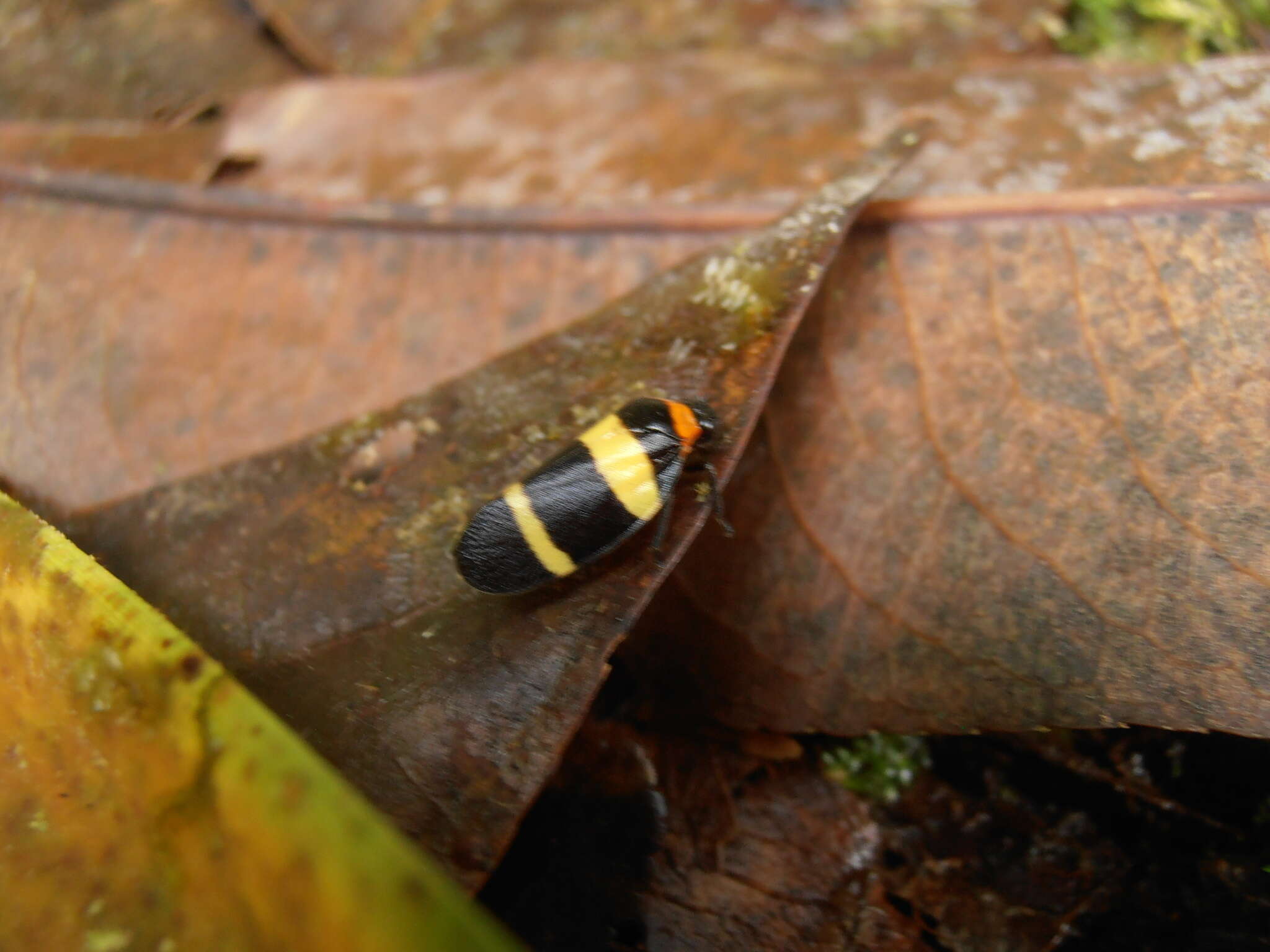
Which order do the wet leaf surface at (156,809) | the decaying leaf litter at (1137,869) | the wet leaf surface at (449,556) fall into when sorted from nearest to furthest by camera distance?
1. the wet leaf surface at (156,809)
2. the wet leaf surface at (449,556)
3. the decaying leaf litter at (1137,869)

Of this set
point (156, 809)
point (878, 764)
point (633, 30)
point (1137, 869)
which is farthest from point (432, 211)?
point (1137, 869)

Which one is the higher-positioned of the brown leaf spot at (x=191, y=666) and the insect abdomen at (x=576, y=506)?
the brown leaf spot at (x=191, y=666)

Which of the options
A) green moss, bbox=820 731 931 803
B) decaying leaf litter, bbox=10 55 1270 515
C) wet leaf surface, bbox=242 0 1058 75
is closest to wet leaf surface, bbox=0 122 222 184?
decaying leaf litter, bbox=10 55 1270 515

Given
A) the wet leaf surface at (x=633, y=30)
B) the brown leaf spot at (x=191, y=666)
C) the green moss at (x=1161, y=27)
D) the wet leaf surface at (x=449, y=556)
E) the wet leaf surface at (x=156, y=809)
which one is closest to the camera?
the wet leaf surface at (x=156, y=809)

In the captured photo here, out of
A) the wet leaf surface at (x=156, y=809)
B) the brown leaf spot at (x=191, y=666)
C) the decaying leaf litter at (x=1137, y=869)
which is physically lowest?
the decaying leaf litter at (x=1137, y=869)

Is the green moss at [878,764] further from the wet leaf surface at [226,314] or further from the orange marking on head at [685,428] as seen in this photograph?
the wet leaf surface at [226,314]

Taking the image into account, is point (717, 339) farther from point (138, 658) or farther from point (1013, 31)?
point (1013, 31)

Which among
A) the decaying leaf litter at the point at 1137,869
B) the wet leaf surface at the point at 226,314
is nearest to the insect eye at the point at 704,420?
the wet leaf surface at the point at 226,314

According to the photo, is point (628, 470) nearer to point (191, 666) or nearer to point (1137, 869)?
point (191, 666)
